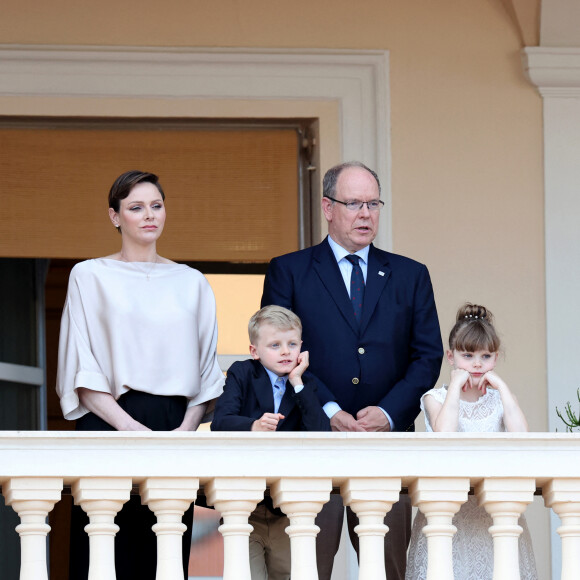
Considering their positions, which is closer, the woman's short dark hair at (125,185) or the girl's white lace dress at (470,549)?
the girl's white lace dress at (470,549)

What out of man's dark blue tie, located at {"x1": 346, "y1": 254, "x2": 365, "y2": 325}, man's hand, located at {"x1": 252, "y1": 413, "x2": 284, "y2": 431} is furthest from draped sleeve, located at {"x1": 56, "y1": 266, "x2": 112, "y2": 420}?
man's dark blue tie, located at {"x1": 346, "y1": 254, "x2": 365, "y2": 325}

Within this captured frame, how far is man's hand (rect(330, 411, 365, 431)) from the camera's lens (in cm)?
450

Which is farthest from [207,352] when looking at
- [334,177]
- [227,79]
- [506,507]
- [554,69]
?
[554,69]

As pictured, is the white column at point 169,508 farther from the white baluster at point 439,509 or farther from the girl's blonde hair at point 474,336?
the girl's blonde hair at point 474,336

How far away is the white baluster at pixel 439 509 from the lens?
149 inches

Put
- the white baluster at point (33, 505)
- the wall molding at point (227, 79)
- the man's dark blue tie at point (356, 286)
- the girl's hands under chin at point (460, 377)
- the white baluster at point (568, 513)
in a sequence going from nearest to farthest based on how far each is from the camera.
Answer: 1. the white baluster at point (33, 505)
2. the white baluster at point (568, 513)
3. the girl's hands under chin at point (460, 377)
4. the man's dark blue tie at point (356, 286)
5. the wall molding at point (227, 79)

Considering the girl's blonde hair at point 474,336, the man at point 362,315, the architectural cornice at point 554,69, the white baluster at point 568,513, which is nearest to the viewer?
the white baluster at point 568,513

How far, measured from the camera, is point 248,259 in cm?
645

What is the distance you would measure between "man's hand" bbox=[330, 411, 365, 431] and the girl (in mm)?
225

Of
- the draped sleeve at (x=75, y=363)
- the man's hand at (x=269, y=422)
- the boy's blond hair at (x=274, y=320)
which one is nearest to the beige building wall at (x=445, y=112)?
the boy's blond hair at (x=274, y=320)

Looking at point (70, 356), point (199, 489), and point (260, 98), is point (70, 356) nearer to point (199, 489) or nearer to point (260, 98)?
point (199, 489)

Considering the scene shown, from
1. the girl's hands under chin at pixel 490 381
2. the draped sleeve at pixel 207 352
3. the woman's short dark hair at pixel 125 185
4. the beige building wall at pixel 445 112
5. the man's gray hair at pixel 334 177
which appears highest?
the beige building wall at pixel 445 112

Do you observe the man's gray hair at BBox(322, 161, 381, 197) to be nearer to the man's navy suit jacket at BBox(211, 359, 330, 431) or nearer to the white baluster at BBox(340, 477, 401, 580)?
the man's navy suit jacket at BBox(211, 359, 330, 431)

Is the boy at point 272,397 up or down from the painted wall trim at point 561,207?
down
